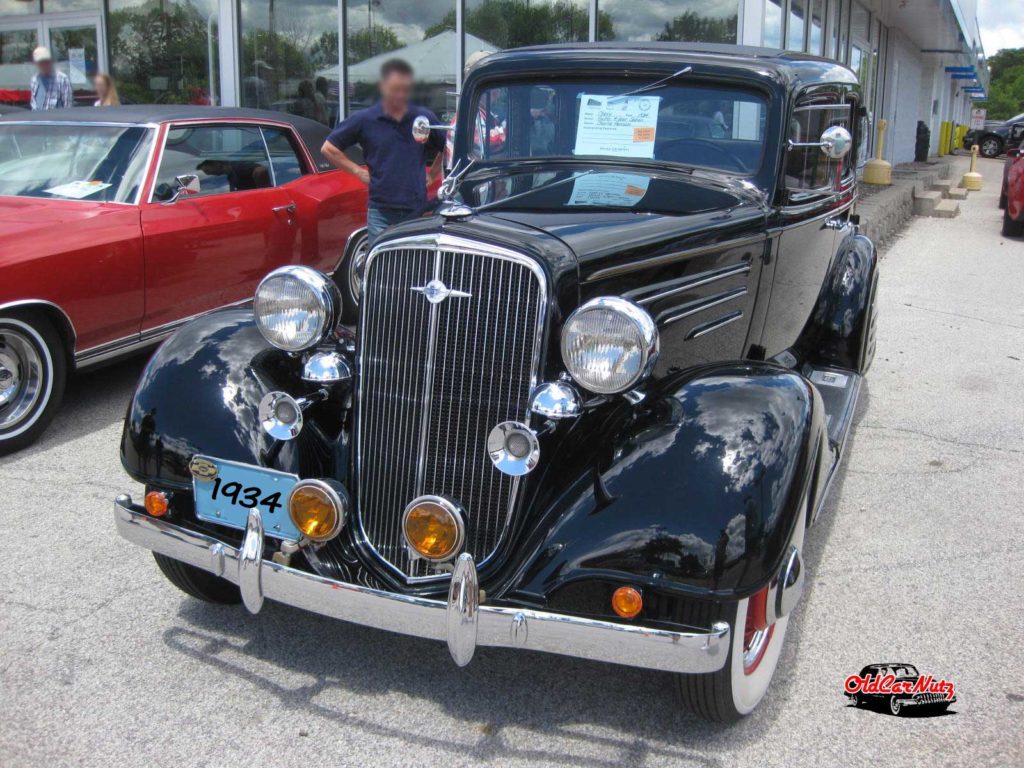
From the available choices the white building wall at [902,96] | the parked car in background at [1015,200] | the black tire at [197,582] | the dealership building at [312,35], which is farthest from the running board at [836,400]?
the white building wall at [902,96]

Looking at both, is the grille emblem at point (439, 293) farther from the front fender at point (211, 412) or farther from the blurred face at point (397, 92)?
the blurred face at point (397, 92)

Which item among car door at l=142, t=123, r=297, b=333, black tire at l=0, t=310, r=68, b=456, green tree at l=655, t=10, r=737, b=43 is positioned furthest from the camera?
green tree at l=655, t=10, r=737, b=43

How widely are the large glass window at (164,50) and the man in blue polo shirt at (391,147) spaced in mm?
6541

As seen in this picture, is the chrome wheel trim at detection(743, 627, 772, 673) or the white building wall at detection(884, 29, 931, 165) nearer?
the chrome wheel trim at detection(743, 627, 772, 673)

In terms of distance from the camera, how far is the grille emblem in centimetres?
255

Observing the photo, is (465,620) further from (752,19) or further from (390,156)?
(752,19)

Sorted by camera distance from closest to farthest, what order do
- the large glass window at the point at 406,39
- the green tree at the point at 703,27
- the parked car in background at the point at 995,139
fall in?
the green tree at the point at 703,27
the large glass window at the point at 406,39
the parked car in background at the point at 995,139

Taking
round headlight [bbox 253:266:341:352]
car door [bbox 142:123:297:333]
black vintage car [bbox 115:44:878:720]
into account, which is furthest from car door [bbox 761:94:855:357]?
car door [bbox 142:123:297:333]

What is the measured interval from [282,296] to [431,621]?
1.09 m

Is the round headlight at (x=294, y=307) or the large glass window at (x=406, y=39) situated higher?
the large glass window at (x=406, y=39)

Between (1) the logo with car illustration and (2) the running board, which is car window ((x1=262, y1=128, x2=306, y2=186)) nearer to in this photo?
(2) the running board

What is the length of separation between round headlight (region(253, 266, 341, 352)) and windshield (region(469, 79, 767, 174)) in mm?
1294

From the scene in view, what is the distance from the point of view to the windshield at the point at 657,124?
3641mm

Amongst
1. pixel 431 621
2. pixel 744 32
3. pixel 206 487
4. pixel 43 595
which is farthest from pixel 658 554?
pixel 744 32
